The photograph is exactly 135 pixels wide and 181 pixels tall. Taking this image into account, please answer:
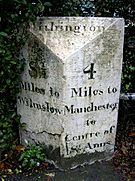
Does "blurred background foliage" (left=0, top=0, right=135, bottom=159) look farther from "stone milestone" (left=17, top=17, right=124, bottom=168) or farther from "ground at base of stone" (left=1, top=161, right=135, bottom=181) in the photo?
"ground at base of stone" (left=1, top=161, right=135, bottom=181)

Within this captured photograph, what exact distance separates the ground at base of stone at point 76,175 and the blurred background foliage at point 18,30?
40cm

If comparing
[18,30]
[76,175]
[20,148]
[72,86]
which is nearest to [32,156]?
[20,148]

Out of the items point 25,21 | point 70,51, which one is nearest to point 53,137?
point 70,51

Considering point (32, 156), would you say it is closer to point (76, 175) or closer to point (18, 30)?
point (76, 175)

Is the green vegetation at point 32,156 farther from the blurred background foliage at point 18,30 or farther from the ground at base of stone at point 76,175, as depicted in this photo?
the blurred background foliage at point 18,30

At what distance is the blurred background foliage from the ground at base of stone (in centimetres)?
40

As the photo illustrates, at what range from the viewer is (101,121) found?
11.0ft

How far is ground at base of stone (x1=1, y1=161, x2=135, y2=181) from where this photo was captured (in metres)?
3.21

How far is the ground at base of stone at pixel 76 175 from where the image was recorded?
10.5 feet

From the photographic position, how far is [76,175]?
10.7 feet

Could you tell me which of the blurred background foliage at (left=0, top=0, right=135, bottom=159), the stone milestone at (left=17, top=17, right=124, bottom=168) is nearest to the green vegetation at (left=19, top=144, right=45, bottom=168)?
the stone milestone at (left=17, top=17, right=124, bottom=168)

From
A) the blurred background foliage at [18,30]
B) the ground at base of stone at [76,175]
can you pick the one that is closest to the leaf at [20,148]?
the blurred background foliage at [18,30]

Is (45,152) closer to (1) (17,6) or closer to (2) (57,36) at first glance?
(2) (57,36)

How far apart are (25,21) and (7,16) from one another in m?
0.17
